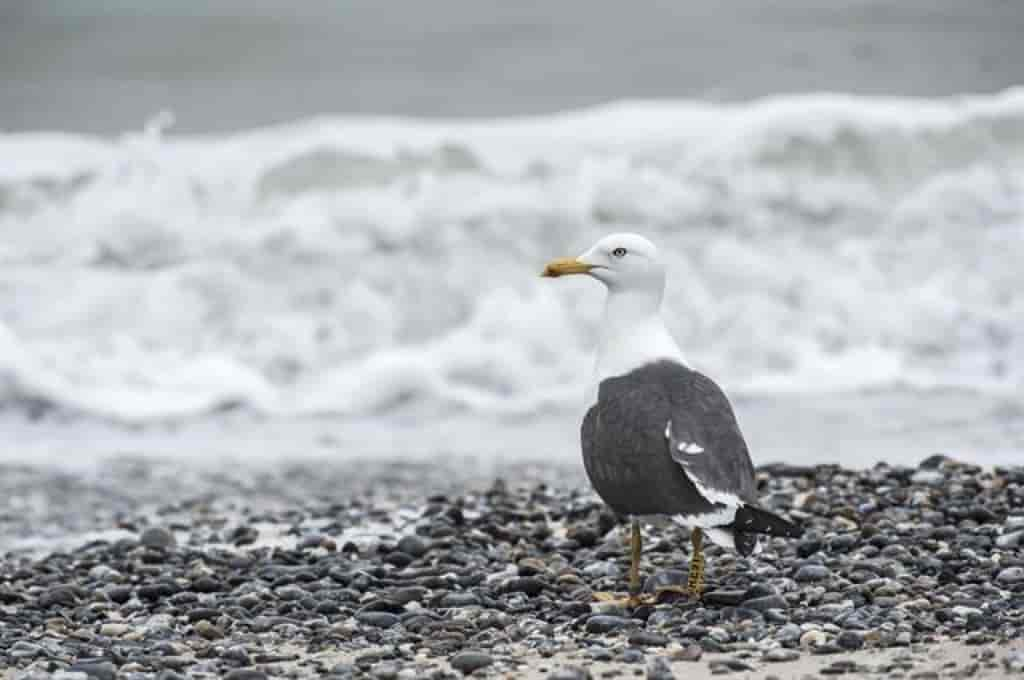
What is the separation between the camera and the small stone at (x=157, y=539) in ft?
23.8

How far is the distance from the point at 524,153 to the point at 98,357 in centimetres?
656

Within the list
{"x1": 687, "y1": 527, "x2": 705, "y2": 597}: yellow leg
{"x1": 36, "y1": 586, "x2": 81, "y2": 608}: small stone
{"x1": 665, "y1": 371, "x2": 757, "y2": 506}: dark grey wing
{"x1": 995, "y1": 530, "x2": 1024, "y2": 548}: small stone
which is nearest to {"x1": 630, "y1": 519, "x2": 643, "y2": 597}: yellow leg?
{"x1": 687, "y1": 527, "x2": 705, "y2": 597}: yellow leg

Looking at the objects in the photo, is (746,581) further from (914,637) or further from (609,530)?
(609,530)

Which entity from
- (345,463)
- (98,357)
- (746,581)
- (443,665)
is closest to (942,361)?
(345,463)

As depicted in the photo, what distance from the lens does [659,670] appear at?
4199 mm

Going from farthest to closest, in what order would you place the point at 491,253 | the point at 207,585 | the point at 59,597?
the point at 491,253 → the point at 207,585 → the point at 59,597

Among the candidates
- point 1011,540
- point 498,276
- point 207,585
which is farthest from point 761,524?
point 498,276

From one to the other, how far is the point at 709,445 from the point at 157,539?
10.6 feet

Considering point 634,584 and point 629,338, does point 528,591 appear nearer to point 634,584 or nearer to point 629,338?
point 634,584

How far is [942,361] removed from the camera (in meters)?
14.4

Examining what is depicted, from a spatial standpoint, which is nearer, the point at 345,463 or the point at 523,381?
the point at 345,463

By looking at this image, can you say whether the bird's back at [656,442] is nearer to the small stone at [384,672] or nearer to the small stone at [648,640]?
the small stone at [648,640]

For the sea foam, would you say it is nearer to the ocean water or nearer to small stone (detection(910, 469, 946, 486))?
the ocean water

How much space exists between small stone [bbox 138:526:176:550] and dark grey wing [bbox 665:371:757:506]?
3004mm
